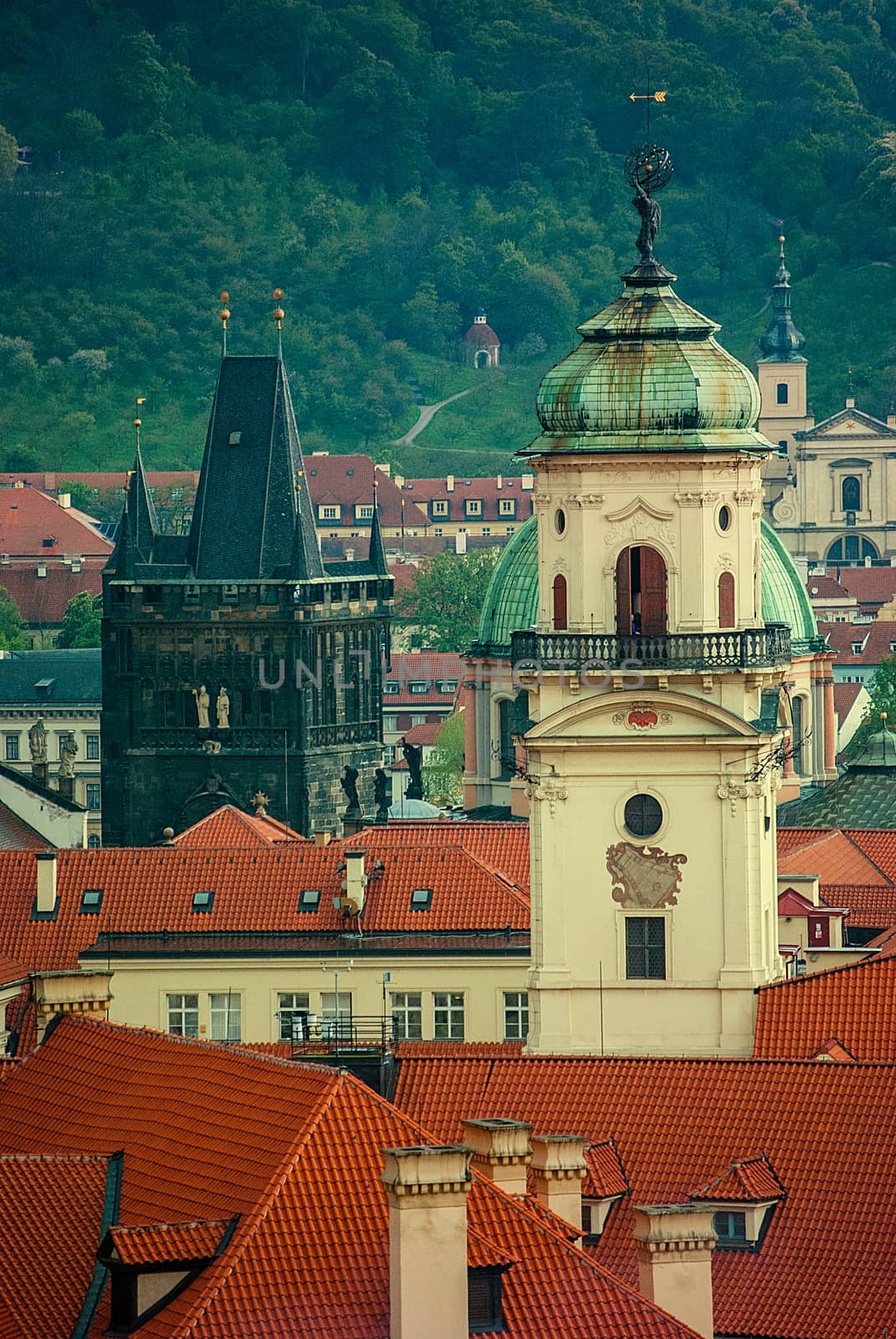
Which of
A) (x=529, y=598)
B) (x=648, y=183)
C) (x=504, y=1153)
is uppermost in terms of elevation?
(x=648, y=183)

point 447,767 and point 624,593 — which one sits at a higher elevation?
point 447,767

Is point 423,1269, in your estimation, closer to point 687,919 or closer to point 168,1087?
point 168,1087

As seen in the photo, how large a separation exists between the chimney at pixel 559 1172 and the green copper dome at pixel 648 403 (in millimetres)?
16593

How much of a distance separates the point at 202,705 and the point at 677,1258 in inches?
3524

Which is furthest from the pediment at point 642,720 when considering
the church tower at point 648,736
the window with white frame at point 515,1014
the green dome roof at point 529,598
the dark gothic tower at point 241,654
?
the dark gothic tower at point 241,654

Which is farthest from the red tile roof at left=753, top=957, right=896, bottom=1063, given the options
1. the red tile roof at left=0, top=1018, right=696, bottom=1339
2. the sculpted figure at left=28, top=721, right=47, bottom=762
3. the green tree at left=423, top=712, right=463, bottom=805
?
the green tree at left=423, top=712, right=463, bottom=805

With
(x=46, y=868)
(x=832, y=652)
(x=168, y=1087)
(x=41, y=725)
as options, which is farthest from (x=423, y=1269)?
(x=41, y=725)

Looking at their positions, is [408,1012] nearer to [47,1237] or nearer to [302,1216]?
[47,1237]

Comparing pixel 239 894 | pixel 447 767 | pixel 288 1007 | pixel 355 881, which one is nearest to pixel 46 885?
pixel 239 894

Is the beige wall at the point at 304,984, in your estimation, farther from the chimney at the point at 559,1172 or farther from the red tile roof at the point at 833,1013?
the chimney at the point at 559,1172

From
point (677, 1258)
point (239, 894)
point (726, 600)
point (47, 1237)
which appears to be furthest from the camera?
point (239, 894)

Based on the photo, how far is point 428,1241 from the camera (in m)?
42.6

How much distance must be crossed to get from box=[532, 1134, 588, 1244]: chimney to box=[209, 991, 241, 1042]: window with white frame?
107ft

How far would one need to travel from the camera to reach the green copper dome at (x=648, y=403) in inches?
2527
